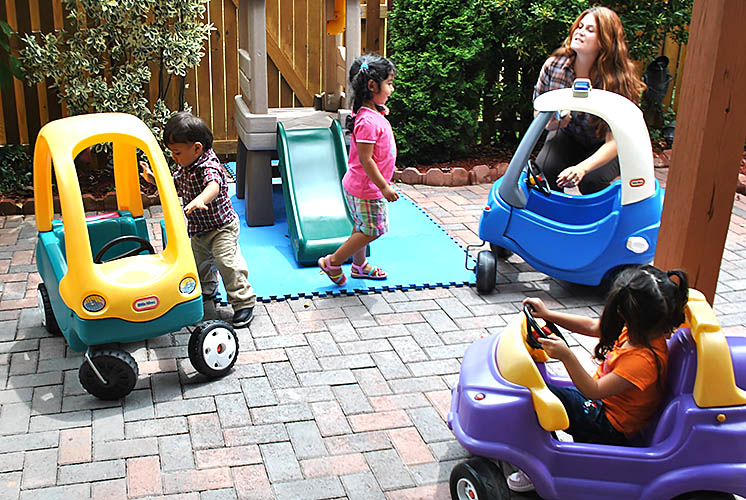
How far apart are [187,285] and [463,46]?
4.46 metres

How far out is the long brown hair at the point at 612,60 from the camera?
5168 millimetres

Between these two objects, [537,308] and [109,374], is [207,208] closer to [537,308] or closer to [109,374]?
[109,374]

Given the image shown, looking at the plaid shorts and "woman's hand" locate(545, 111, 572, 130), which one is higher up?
"woman's hand" locate(545, 111, 572, 130)

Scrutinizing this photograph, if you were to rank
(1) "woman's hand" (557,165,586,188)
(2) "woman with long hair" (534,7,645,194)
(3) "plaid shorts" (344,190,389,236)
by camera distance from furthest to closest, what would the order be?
(2) "woman with long hair" (534,7,645,194), (3) "plaid shorts" (344,190,389,236), (1) "woman's hand" (557,165,586,188)

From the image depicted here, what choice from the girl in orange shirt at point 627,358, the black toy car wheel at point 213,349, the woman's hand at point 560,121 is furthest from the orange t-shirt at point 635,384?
A: the woman's hand at point 560,121

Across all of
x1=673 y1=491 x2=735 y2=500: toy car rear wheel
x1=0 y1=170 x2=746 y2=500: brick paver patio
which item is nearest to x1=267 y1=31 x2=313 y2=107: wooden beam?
→ x1=0 y1=170 x2=746 y2=500: brick paver patio

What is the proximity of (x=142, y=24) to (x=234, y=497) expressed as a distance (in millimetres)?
4585

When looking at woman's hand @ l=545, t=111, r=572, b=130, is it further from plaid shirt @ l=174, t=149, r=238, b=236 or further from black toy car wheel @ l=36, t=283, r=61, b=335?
black toy car wheel @ l=36, t=283, r=61, b=335

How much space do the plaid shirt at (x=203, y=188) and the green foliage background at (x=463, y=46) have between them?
3.32 metres

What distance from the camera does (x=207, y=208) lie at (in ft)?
14.0

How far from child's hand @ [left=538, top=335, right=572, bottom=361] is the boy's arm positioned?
76.7 inches

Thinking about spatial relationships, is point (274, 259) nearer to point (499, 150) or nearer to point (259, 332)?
point (259, 332)

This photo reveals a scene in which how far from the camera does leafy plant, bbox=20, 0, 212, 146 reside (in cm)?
647

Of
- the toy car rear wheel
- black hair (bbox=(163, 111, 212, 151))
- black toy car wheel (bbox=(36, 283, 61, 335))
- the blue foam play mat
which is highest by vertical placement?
black hair (bbox=(163, 111, 212, 151))
